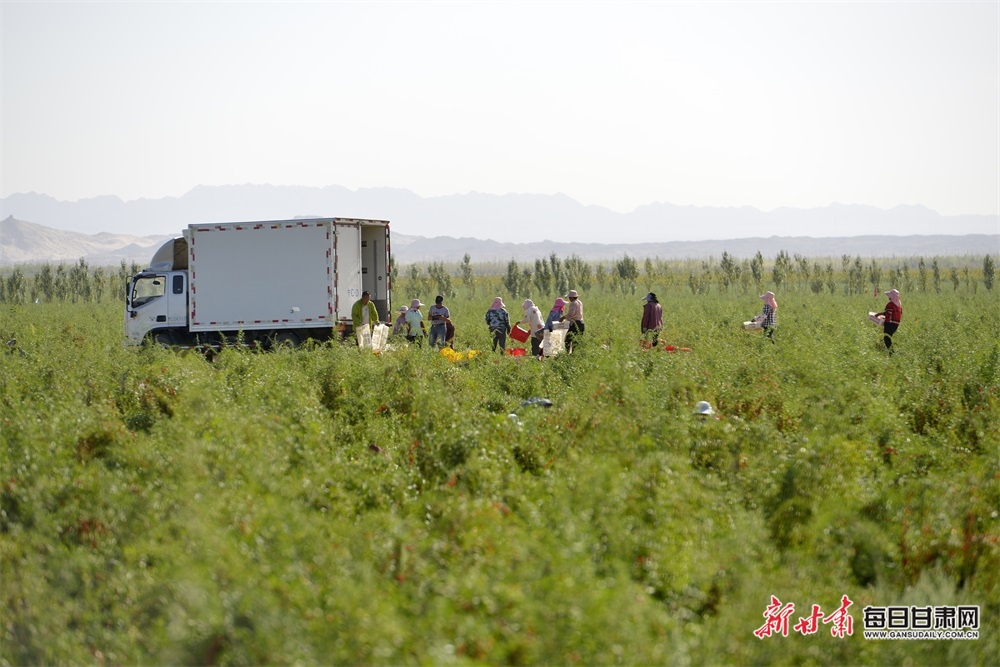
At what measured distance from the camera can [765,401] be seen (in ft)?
41.6

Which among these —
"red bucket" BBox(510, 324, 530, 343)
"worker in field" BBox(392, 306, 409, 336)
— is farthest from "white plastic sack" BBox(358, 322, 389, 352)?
"red bucket" BBox(510, 324, 530, 343)

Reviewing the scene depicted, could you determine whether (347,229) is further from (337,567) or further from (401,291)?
(401,291)

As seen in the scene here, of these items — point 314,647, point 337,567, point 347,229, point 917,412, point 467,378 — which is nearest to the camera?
point 314,647

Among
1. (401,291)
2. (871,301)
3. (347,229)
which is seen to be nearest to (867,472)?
(347,229)

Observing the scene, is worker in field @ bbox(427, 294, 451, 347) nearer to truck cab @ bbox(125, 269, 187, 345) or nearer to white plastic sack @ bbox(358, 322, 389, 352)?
white plastic sack @ bbox(358, 322, 389, 352)

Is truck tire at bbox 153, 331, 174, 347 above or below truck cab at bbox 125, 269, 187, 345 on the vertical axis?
below

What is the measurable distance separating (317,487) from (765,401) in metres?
6.39

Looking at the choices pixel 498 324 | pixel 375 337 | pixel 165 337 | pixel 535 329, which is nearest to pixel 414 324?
pixel 375 337

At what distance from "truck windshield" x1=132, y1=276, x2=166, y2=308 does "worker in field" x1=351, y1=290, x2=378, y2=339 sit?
15.4 feet

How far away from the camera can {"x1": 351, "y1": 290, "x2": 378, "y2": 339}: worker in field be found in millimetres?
19906

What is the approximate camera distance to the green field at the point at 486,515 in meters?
5.80

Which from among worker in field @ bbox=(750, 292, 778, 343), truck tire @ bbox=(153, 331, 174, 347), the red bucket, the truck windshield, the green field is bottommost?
the green field

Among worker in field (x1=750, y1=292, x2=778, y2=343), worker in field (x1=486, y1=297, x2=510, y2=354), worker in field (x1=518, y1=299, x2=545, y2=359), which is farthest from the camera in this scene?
worker in field (x1=750, y1=292, x2=778, y2=343)

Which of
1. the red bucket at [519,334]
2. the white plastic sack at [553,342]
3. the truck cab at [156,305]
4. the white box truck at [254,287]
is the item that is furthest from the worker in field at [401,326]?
the truck cab at [156,305]
